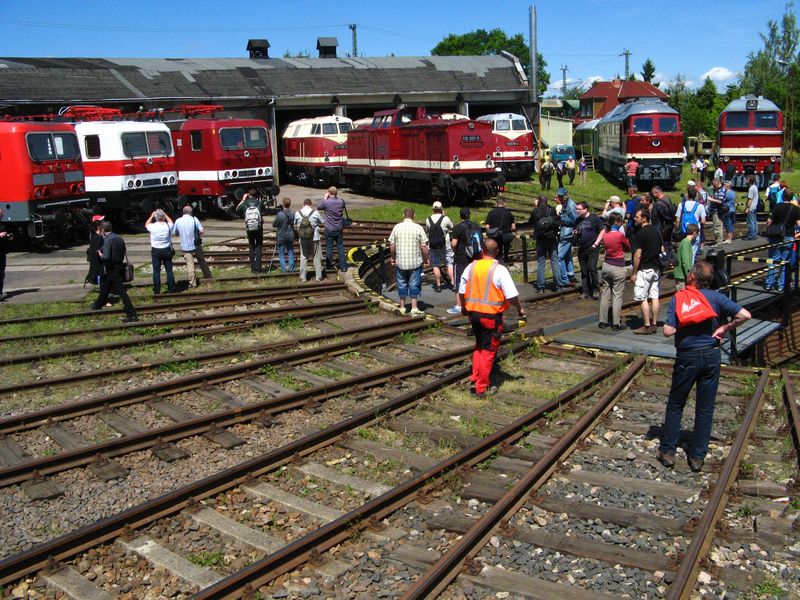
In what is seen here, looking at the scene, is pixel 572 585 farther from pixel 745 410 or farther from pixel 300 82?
pixel 300 82

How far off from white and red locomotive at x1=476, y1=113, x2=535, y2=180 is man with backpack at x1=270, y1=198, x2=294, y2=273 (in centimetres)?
1815

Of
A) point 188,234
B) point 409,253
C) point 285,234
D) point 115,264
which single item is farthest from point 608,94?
point 115,264

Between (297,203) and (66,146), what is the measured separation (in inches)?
375

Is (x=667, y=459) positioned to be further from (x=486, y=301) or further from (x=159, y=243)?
(x=159, y=243)

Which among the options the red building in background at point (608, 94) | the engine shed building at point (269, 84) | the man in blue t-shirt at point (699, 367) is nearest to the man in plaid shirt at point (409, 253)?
the man in blue t-shirt at point (699, 367)

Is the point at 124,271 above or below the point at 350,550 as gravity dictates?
above

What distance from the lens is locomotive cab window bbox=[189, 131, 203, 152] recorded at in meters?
26.6

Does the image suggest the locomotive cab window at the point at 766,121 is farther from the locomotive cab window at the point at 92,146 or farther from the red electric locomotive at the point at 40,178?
the red electric locomotive at the point at 40,178

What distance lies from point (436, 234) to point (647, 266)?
4.07m

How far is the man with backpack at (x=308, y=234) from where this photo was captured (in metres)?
16.0

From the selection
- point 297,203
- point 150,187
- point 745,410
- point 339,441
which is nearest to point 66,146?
point 150,187

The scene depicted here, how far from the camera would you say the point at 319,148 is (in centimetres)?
3425

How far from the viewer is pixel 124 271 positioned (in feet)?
45.3

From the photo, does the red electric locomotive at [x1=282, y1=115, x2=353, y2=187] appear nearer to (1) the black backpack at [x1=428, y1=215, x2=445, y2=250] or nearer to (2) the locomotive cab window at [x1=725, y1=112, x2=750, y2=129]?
(2) the locomotive cab window at [x1=725, y1=112, x2=750, y2=129]
